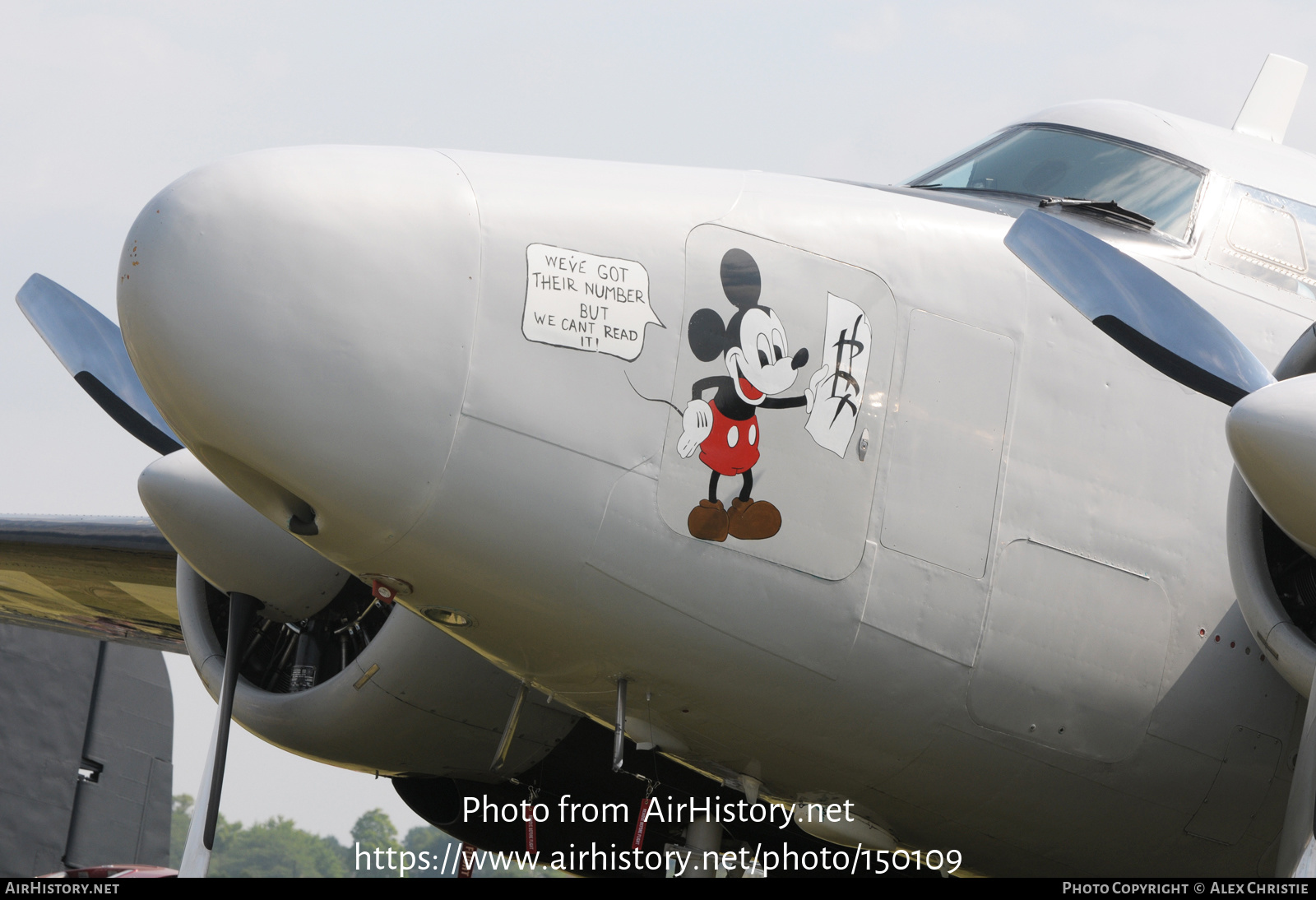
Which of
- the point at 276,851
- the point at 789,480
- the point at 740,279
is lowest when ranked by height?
the point at 276,851

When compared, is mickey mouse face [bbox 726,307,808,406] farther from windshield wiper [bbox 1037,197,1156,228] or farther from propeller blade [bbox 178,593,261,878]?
propeller blade [bbox 178,593,261,878]

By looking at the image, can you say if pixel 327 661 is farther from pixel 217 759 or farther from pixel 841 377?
pixel 841 377

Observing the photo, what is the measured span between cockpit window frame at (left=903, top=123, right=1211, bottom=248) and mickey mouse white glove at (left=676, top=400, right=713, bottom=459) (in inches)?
99.0

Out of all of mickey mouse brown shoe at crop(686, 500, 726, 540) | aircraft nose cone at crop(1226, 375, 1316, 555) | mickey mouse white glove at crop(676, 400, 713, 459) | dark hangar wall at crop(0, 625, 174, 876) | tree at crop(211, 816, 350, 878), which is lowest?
tree at crop(211, 816, 350, 878)

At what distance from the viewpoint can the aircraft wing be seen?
31.1ft

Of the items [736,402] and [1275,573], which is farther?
[1275,573]

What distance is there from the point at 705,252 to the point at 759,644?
4.71 ft

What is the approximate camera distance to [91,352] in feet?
26.8

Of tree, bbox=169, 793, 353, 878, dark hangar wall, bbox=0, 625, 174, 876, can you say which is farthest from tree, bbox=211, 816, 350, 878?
dark hangar wall, bbox=0, 625, 174, 876

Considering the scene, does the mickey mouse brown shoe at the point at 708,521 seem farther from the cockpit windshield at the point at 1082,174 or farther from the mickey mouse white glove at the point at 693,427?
the cockpit windshield at the point at 1082,174

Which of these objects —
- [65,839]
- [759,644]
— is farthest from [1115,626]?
[65,839]

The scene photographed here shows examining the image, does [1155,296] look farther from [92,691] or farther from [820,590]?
[92,691]

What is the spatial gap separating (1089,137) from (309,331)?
429cm

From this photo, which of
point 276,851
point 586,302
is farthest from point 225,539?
point 276,851
